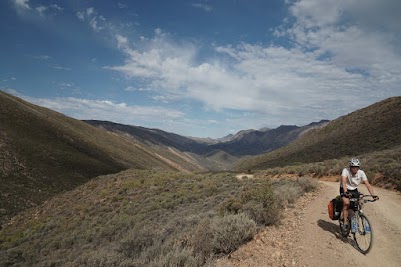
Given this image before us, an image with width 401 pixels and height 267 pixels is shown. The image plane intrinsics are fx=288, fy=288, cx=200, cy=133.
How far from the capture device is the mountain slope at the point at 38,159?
136 feet

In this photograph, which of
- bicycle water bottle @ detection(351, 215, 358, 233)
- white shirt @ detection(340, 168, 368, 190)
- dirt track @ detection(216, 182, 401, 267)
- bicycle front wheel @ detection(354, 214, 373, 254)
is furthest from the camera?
white shirt @ detection(340, 168, 368, 190)

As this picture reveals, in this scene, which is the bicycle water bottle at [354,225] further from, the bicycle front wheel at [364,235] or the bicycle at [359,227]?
the bicycle front wheel at [364,235]

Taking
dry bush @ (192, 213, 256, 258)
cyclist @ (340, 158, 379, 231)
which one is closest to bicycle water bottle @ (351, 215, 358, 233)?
cyclist @ (340, 158, 379, 231)

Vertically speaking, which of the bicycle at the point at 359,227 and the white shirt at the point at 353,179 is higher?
the white shirt at the point at 353,179

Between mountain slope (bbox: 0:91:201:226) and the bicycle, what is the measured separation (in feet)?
123

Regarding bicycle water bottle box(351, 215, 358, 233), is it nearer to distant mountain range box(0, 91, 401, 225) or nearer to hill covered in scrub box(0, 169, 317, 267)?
hill covered in scrub box(0, 169, 317, 267)

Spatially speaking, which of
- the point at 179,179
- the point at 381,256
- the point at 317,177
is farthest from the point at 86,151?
the point at 381,256

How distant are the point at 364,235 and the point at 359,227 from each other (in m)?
0.26

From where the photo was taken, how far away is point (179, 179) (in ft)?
→ 92.8

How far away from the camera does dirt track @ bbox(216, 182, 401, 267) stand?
22.8 ft

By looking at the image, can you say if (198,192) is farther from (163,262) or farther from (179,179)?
(163,262)

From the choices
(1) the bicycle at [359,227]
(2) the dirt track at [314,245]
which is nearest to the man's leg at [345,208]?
(1) the bicycle at [359,227]

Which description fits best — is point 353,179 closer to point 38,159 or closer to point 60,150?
point 38,159

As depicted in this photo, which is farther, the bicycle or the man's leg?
the man's leg
